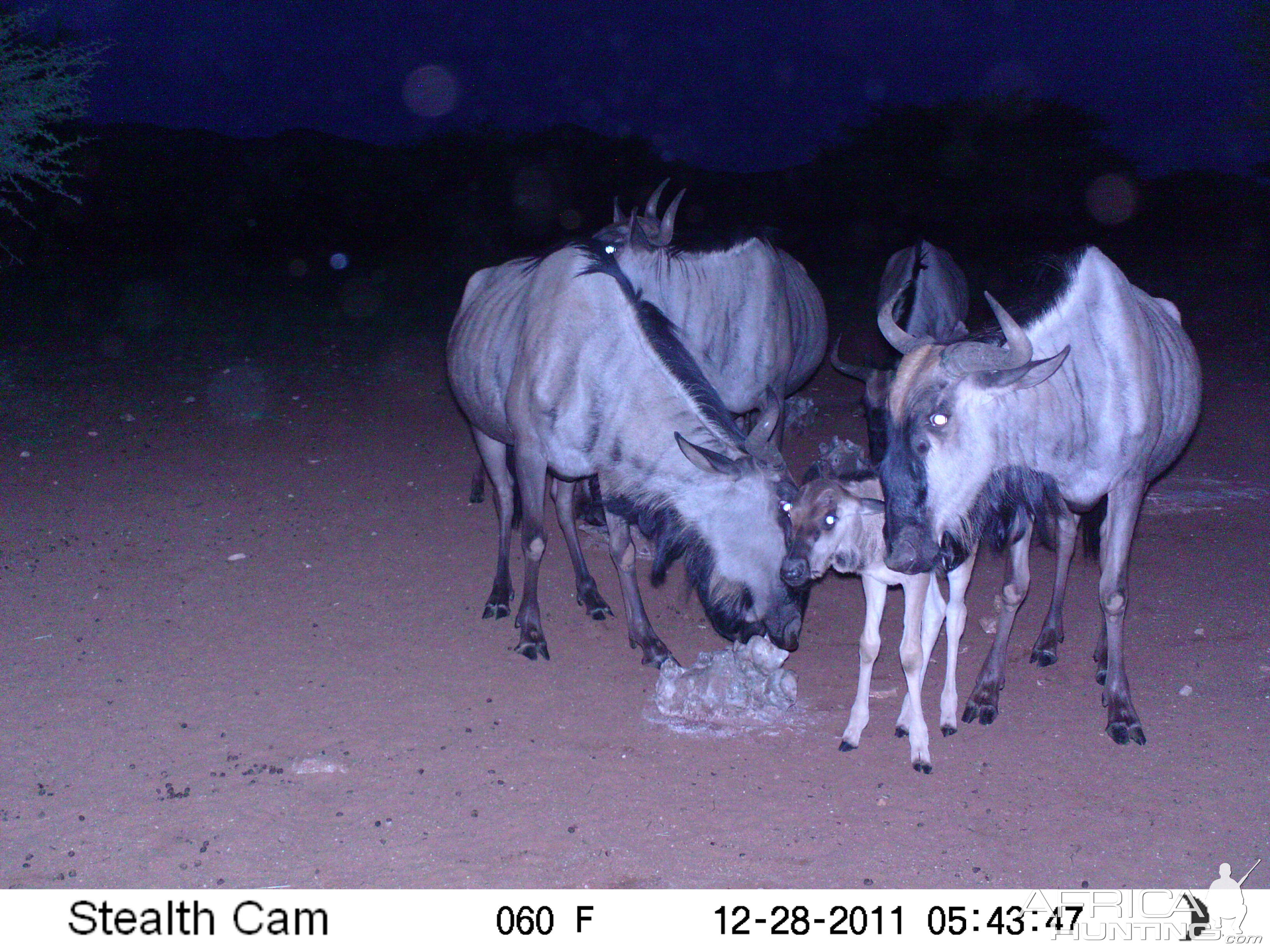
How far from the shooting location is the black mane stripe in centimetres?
463

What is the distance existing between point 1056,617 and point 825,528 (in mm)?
1869

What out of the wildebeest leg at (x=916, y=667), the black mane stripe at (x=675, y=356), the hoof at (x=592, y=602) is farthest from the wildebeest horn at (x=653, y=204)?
the wildebeest leg at (x=916, y=667)

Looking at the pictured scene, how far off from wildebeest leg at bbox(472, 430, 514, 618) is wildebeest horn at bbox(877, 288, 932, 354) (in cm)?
263

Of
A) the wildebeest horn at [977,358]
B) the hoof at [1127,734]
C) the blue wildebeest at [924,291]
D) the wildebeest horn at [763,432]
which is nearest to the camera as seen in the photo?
the wildebeest horn at [977,358]

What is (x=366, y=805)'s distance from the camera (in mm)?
3770

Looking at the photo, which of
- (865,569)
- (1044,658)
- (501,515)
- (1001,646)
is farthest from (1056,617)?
(501,515)

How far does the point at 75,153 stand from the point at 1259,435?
114ft

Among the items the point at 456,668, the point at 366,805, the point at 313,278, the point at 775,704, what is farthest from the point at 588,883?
the point at 313,278

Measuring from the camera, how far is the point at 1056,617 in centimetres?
522

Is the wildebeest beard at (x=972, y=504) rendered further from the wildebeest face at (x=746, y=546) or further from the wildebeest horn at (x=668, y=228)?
the wildebeest horn at (x=668, y=228)

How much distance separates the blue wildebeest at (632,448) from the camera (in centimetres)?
449

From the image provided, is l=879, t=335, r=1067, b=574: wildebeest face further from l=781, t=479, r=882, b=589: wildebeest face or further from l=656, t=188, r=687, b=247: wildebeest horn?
l=656, t=188, r=687, b=247: wildebeest horn

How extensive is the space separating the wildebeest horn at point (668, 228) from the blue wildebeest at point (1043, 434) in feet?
9.17

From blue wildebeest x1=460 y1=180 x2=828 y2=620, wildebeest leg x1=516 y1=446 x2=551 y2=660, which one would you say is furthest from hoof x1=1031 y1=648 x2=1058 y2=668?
wildebeest leg x1=516 y1=446 x2=551 y2=660
